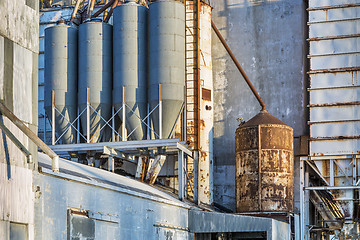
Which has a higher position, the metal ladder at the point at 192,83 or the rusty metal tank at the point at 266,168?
the metal ladder at the point at 192,83

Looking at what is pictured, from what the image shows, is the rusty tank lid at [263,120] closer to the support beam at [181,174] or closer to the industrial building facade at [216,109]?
the industrial building facade at [216,109]

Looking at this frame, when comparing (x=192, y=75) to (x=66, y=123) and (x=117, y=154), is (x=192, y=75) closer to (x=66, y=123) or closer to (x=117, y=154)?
(x=117, y=154)

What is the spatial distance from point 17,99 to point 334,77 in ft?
59.4

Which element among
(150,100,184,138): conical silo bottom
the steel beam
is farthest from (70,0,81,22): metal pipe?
the steel beam

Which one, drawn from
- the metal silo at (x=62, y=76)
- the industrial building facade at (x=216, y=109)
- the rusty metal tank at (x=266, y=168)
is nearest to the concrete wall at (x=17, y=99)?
the industrial building facade at (x=216, y=109)

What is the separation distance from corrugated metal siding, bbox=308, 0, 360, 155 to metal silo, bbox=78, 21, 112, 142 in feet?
28.4

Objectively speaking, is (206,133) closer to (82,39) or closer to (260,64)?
(260,64)

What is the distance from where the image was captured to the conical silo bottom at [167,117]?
98.5 feet

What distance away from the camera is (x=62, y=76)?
103 ft

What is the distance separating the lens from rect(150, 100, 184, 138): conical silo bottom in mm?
30016

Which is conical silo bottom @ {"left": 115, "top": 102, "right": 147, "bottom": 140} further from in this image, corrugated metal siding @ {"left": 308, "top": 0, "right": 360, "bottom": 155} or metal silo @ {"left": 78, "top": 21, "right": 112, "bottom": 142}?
corrugated metal siding @ {"left": 308, "top": 0, "right": 360, "bottom": 155}

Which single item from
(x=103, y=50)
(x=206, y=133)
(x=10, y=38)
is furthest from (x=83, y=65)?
(x=10, y=38)

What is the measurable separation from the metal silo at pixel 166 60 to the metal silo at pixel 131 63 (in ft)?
1.28

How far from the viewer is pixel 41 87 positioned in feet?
116
